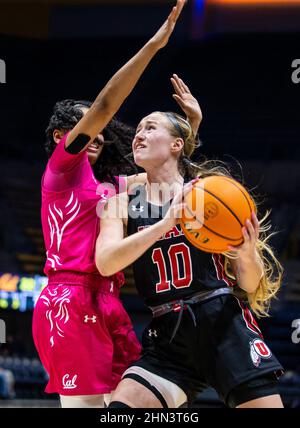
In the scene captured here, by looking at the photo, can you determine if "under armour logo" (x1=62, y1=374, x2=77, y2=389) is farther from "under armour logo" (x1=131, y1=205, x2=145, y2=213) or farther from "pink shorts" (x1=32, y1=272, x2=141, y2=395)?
"under armour logo" (x1=131, y1=205, x2=145, y2=213)

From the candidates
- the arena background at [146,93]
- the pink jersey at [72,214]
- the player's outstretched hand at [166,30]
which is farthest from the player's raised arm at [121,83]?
the arena background at [146,93]

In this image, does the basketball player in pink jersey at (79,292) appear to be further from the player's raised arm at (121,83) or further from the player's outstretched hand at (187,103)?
the player's outstretched hand at (187,103)

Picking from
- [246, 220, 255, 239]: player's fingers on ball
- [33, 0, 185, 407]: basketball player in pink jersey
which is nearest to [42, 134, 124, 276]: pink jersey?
[33, 0, 185, 407]: basketball player in pink jersey

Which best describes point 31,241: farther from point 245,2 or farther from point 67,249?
point 67,249

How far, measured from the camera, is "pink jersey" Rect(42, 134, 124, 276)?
396 cm

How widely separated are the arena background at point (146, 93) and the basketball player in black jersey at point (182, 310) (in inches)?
406

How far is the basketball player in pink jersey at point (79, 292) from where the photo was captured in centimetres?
384

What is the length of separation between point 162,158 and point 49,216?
0.71 metres

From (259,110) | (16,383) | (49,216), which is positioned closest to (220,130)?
(259,110)

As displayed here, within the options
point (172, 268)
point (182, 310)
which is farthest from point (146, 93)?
point (182, 310)

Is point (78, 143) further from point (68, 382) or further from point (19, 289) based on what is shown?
point (19, 289)

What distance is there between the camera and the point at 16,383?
13.7m

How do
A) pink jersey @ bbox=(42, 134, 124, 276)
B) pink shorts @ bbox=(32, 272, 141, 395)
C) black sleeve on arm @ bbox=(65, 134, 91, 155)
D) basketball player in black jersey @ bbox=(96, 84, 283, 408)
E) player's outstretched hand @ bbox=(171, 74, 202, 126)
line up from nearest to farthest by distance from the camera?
basketball player in black jersey @ bbox=(96, 84, 283, 408)
black sleeve on arm @ bbox=(65, 134, 91, 155)
pink shorts @ bbox=(32, 272, 141, 395)
pink jersey @ bbox=(42, 134, 124, 276)
player's outstretched hand @ bbox=(171, 74, 202, 126)

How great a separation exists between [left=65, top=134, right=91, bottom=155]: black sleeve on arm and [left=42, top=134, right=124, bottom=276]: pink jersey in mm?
134
